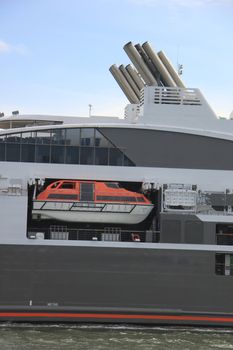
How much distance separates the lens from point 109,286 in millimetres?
13359

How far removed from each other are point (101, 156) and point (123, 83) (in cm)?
469

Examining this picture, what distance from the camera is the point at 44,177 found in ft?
46.3

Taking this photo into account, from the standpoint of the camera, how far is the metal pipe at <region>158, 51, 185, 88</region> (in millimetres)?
16383

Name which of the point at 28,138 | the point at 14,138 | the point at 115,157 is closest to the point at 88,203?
the point at 115,157

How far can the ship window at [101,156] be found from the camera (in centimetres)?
1438

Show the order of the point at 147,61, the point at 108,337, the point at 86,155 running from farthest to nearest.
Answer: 1. the point at 147,61
2. the point at 86,155
3. the point at 108,337

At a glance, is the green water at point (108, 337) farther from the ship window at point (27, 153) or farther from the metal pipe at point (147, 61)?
the metal pipe at point (147, 61)

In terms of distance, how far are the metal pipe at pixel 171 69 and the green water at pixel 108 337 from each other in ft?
24.5

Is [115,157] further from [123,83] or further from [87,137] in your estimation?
[123,83]

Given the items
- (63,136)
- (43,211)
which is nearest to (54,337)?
(43,211)

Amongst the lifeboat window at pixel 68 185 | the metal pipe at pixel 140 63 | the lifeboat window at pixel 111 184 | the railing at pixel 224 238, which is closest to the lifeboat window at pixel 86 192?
the lifeboat window at pixel 68 185

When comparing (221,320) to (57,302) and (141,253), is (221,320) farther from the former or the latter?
(57,302)

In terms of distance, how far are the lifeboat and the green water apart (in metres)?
2.85

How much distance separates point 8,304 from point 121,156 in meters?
4.92
